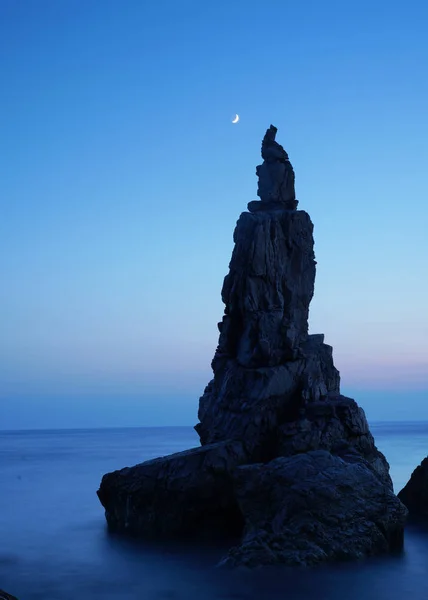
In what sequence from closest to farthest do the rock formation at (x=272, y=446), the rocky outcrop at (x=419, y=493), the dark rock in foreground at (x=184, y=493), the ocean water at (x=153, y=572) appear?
the ocean water at (x=153, y=572)
the rock formation at (x=272, y=446)
the dark rock in foreground at (x=184, y=493)
the rocky outcrop at (x=419, y=493)


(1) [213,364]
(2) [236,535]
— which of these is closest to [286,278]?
(1) [213,364]

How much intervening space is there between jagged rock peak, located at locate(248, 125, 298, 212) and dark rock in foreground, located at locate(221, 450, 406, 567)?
40.8ft

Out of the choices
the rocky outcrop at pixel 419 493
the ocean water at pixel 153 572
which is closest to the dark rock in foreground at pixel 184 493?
the ocean water at pixel 153 572

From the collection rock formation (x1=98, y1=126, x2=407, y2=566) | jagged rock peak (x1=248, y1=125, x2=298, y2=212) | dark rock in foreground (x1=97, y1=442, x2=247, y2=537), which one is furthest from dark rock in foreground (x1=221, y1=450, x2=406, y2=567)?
jagged rock peak (x1=248, y1=125, x2=298, y2=212)

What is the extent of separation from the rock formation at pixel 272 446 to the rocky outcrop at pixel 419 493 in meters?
1.58

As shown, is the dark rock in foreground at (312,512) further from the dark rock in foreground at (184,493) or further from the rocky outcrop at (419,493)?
the rocky outcrop at (419,493)

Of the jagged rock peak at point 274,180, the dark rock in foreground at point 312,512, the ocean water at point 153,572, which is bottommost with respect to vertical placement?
the ocean water at point 153,572

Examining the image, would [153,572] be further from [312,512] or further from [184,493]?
[312,512]

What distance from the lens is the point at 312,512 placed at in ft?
67.3

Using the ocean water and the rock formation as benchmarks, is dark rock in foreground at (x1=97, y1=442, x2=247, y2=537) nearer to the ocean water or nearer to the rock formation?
the rock formation

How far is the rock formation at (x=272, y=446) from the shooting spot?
20.7 m

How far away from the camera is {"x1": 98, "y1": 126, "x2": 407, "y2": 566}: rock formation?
20.7 metres

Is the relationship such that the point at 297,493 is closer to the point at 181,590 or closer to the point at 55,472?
the point at 181,590

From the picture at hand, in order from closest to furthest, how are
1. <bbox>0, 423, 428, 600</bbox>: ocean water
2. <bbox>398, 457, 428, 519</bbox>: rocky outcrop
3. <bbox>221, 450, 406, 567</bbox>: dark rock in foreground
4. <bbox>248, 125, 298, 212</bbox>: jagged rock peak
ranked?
<bbox>0, 423, 428, 600</bbox>: ocean water < <bbox>221, 450, 406, 567</bbox>: dark rock in foreground < <bbox>398, 457, 428, 519</bbox>: rocky outcrop < <bbox>248, 125, 298, 212</bbox>: jagged rock peak
